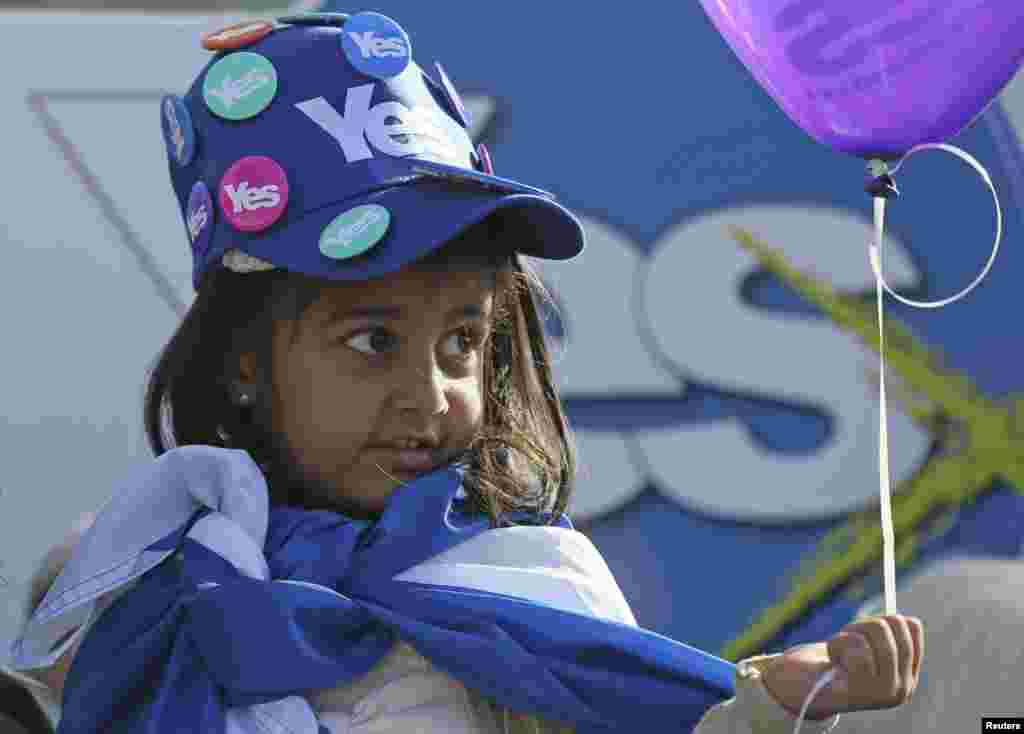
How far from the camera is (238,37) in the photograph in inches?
76.4

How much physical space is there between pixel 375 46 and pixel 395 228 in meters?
0.22

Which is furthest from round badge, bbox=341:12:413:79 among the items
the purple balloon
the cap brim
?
the purple balloon

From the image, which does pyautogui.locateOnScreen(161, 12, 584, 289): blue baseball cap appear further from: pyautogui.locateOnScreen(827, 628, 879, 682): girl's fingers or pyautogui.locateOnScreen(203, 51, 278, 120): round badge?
pyautogui.locateOnScreen(827, 628, 879, 682): girl's fingers

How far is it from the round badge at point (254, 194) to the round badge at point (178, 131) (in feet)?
0.26

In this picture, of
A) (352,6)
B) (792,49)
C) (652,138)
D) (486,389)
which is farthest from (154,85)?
(792,49)

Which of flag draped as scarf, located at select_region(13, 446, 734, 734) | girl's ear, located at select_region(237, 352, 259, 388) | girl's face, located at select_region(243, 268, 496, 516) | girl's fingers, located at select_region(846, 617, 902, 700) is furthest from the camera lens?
girl's ear, located at select_region(237, 352, 259, 388)

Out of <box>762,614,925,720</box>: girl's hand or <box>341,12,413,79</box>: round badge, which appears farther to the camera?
<box>341,12,413,79</box>: round badge

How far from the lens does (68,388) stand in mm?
3328

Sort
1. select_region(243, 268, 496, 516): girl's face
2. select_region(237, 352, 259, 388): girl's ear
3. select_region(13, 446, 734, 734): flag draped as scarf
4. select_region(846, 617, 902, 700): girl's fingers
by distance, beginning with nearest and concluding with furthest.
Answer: select_region(846, 617, 902, 700): girl's fingers
select_region(13, 446, 734, 734): flag draped as scarf
select_region(243, 268, 496, 516): girl's face
select_region(237, 352, 259, 388): girl's ear

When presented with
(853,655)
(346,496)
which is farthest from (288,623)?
(853,655)

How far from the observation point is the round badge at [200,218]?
1.87 meters

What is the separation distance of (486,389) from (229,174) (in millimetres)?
392

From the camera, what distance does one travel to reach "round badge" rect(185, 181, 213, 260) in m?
1.87

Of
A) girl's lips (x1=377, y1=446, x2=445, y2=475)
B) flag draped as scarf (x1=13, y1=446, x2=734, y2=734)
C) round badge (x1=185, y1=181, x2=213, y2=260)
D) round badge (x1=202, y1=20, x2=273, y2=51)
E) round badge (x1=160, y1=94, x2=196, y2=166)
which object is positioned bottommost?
flag draped as scarf (x1=13, y1=446, x2=734, y2=734)
